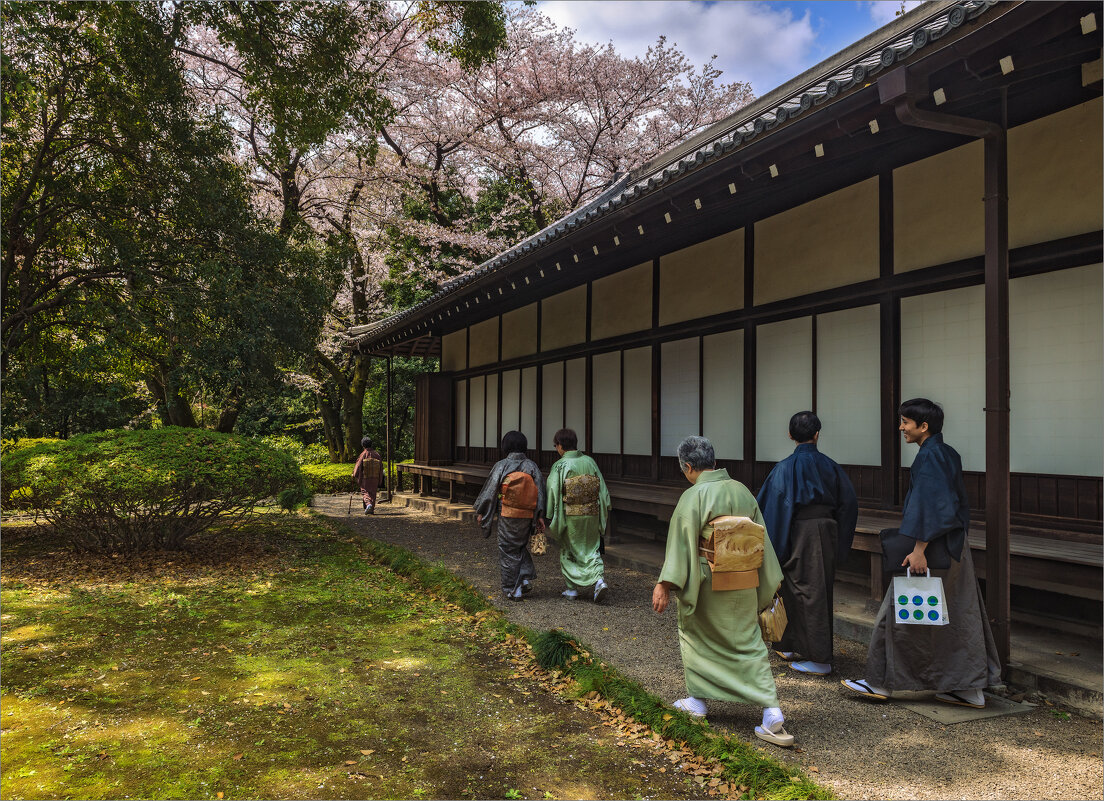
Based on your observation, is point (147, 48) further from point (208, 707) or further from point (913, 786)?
point (913, 786)

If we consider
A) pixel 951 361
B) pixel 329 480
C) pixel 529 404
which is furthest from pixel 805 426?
pixel 329 480

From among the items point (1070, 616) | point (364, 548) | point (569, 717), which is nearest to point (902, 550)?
point (1070, 616)

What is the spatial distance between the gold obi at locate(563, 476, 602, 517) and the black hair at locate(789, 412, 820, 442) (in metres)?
2.56

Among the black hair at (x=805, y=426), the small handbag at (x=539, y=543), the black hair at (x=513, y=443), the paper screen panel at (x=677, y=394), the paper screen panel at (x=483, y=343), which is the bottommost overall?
the small handbag at (x=539, y=543)

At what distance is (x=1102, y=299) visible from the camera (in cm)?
473

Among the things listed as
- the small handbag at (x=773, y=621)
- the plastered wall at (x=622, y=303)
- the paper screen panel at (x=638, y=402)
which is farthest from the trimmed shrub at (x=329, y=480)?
the small handbag at (x=773, y=621)

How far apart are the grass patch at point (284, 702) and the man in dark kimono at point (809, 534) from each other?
1.62 meters

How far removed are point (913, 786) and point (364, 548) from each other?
27.9 ft

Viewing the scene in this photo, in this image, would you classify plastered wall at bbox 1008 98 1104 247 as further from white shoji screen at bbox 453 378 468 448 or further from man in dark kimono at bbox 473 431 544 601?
white shoji screen at bbox 453 378 468 448

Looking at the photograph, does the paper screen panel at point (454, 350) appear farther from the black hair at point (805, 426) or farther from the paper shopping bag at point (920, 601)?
the paper shopping bag at point (920, 601)

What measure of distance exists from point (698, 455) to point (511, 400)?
9704 mm

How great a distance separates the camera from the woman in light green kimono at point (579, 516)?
6777 mm

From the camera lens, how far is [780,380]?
7.30 metres

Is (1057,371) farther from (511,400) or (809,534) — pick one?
(511,400)
